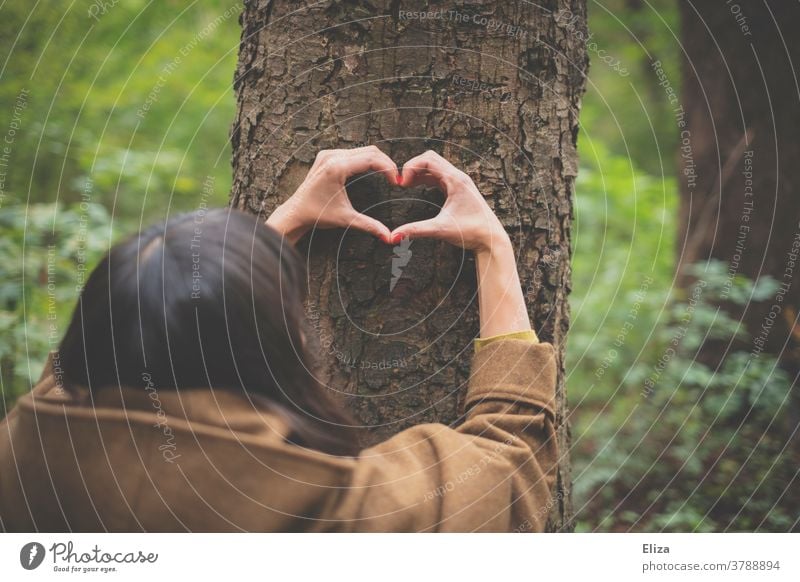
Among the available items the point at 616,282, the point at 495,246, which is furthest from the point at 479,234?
the point at 616,282

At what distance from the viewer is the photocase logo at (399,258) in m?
1.32

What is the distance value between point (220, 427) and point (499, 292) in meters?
0.64

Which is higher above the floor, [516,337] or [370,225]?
[370,225]

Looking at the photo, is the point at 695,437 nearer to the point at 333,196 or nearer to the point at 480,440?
the point at 480,440

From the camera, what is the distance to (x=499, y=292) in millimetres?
1254

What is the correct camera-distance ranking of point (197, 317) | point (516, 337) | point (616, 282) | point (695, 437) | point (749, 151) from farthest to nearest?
point (616, 282) < point (749, 151) < point (695, 437) < point (516, 337) < point (197, 317)

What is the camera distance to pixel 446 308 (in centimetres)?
134

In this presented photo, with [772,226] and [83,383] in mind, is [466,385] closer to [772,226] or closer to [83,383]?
[83,383]

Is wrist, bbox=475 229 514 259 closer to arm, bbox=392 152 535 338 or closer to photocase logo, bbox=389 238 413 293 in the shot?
arm, bbox=392 152 535 338

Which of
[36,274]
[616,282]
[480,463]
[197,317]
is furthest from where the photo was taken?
[616,282]
